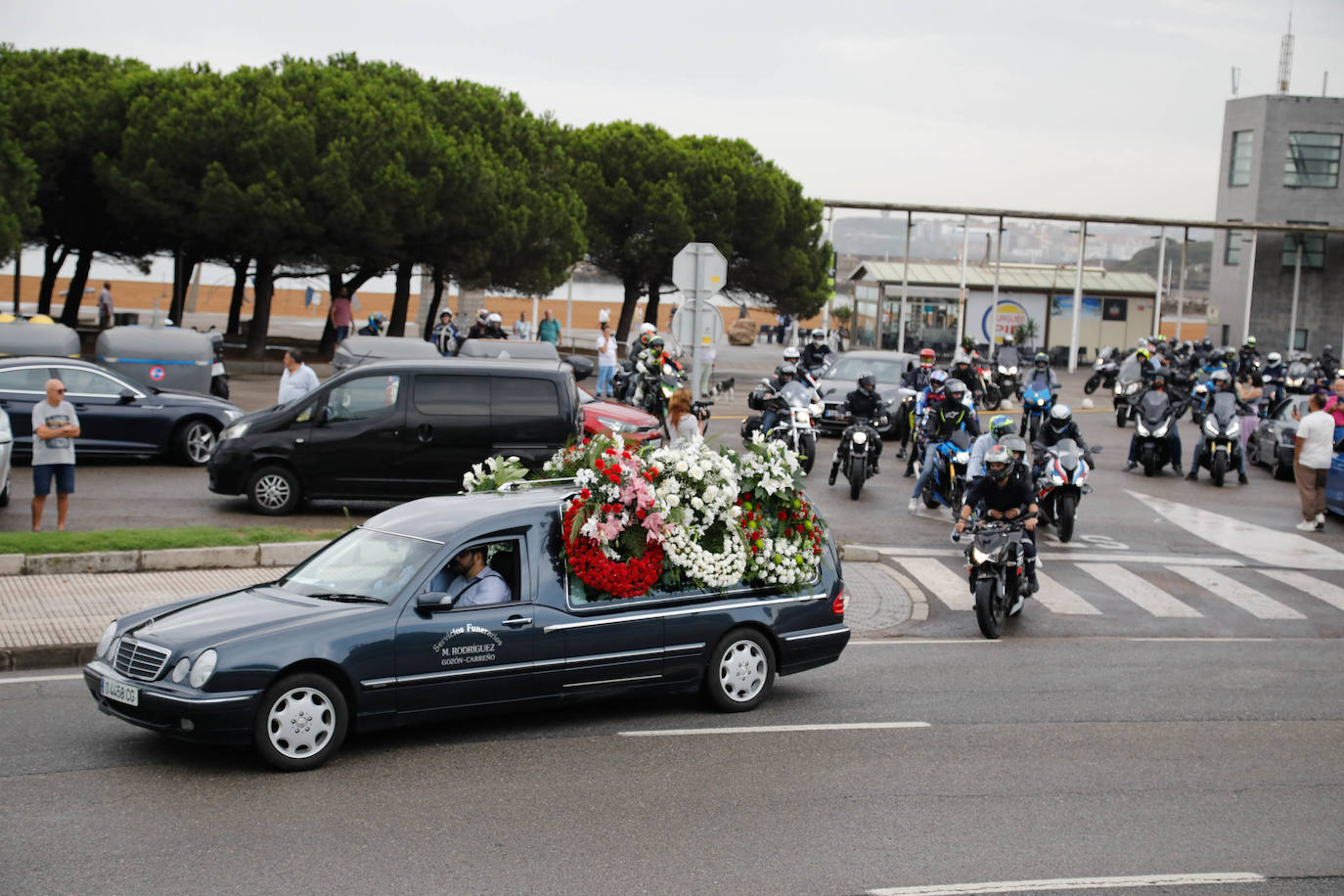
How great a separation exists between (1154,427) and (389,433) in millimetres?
14176

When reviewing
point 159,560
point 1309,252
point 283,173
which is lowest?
point 159,560

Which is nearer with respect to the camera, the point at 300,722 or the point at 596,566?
the point at 300,722

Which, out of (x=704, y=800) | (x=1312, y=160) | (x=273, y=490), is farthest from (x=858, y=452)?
(x=1312, y=160)

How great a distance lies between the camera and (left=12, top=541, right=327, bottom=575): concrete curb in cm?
1282

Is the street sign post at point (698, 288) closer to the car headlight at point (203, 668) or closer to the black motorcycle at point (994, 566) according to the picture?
the black motorcycle at point (994, 566)

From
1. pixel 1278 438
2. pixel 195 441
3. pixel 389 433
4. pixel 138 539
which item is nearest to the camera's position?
pixel 138 539

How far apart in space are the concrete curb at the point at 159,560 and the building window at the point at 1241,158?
6613 centimetres

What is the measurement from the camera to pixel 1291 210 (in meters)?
69.6

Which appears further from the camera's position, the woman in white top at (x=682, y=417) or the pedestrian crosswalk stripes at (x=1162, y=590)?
the woman in white top at (x=682, y=417)

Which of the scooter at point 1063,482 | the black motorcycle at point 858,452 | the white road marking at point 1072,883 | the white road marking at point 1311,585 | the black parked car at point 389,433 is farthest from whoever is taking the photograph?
the black motorcycle at point 858,452

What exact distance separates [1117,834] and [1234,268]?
70.2m

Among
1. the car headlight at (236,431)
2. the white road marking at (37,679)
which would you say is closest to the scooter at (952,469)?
the car headlight at (236,431)

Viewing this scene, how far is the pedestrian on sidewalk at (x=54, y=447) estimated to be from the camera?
1440 cm

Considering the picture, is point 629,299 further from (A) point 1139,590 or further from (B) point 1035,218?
(A) point 1139,590
